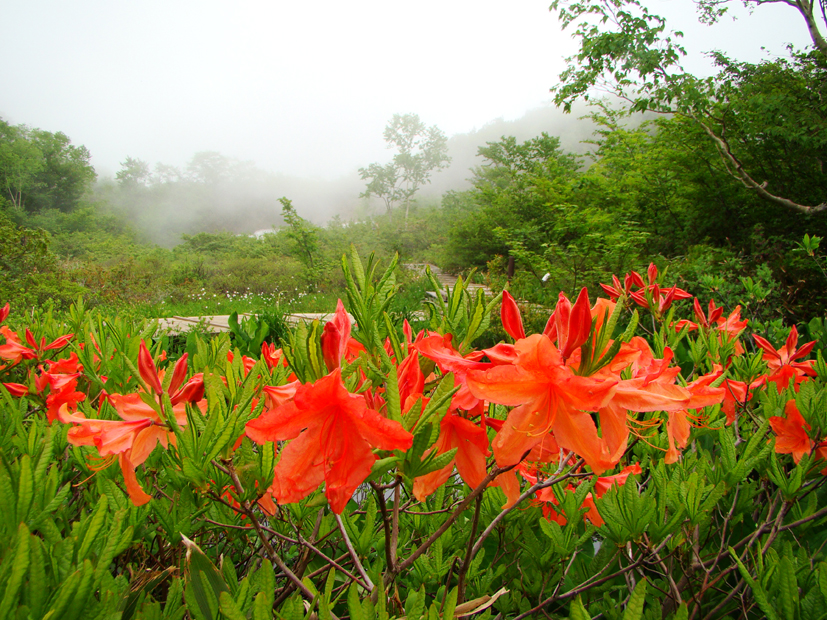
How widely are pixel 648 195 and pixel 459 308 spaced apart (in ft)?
23.2

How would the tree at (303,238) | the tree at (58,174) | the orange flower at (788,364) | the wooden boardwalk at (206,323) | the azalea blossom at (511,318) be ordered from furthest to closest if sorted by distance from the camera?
the tree at (58,174) → the tree at (303,238) → the wooden boardwalk at (206,323) → the orange flower at (788,364) → the azalea blossom at (511,318)

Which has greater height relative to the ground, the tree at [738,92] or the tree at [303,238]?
the tree at [738,92]

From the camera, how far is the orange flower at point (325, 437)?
1.12 ft

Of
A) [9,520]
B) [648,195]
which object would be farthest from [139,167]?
[9,520]

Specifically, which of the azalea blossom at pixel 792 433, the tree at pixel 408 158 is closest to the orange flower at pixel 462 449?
the azalea blossom at pixel 792 433

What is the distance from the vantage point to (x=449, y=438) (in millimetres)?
463

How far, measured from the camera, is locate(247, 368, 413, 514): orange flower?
341mm

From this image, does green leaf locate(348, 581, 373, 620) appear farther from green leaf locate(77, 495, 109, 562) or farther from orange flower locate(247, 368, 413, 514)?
green leaf locate(77, 495, 109, 562)

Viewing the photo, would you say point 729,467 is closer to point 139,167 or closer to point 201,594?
point 201,594

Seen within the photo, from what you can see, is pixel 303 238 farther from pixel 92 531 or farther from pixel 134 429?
pixel 92 531

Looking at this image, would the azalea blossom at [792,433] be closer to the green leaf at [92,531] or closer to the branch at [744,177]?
the green leaf at [92,531]

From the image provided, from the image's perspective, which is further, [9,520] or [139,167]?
[139,167]

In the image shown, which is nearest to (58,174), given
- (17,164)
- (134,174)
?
(17,164)

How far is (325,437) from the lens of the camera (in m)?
0.38
